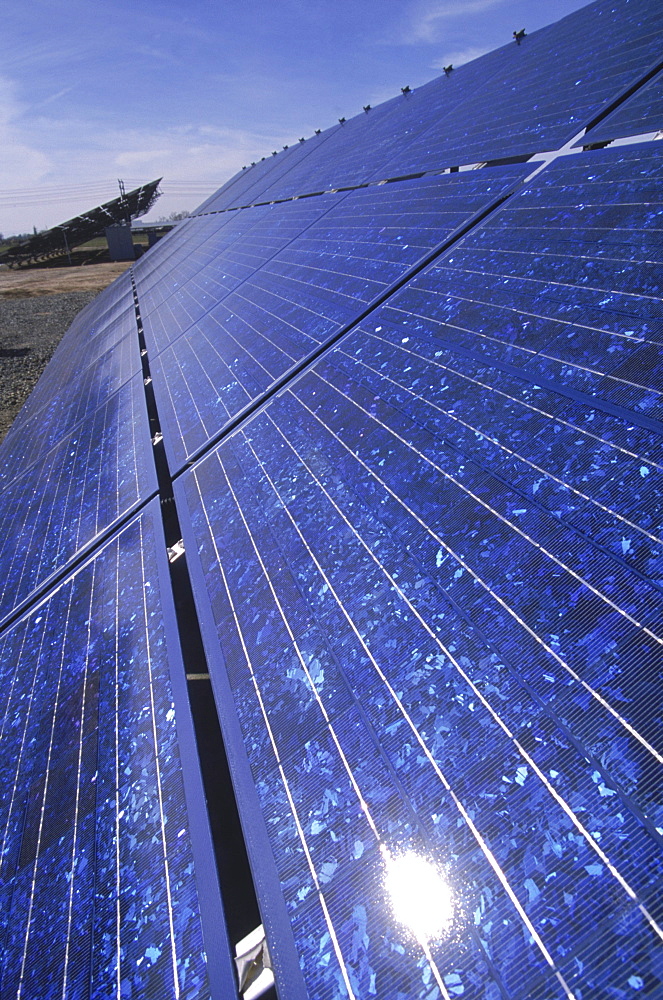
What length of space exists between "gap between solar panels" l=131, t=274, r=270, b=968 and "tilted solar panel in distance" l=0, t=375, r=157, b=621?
0.25 metres

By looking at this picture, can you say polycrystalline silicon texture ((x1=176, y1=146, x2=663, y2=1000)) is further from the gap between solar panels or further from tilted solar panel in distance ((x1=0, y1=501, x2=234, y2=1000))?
the gap between solar panels

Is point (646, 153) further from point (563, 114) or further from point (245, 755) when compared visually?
point (245, 755)

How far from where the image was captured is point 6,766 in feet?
6.29

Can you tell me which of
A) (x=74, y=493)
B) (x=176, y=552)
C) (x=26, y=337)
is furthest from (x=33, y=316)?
(x=176, y=552)

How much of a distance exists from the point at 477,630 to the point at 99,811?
3.90 feet

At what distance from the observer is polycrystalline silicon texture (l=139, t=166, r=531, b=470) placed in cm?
339

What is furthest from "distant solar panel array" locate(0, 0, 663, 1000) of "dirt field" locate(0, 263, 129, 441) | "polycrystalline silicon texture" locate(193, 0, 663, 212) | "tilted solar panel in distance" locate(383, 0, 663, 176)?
"dirt field" locate(0, 263, 129, 441)

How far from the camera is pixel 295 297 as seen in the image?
4.20 m

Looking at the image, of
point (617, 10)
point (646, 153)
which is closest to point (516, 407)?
point (646, 153)

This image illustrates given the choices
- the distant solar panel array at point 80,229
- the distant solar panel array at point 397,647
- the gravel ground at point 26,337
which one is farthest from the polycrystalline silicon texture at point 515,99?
the distant solar panel array at point 80,229

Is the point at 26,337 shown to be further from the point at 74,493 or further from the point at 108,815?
the point at 108,815

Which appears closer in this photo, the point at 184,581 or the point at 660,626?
the point at 660,626

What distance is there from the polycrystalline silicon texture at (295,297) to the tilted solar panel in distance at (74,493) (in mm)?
247

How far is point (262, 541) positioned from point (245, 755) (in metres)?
0.83
